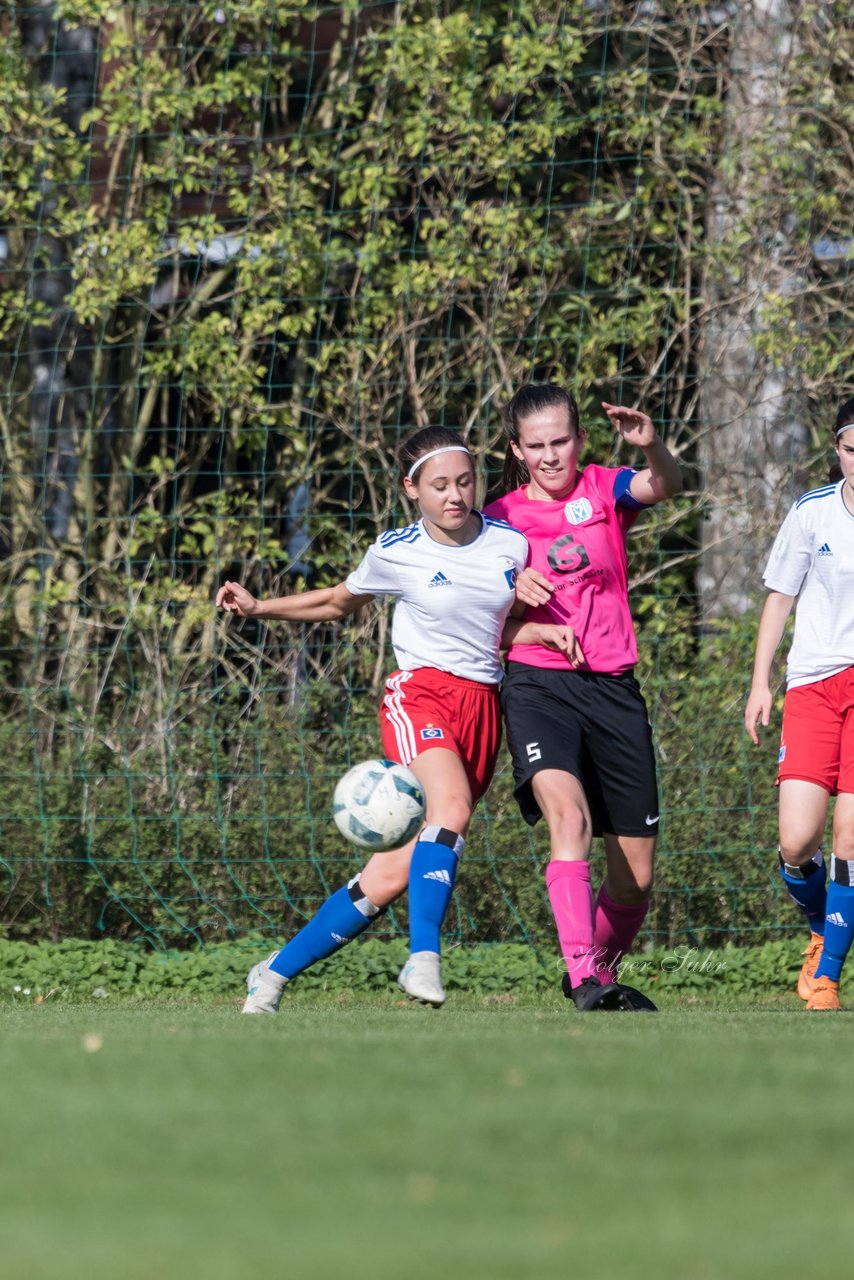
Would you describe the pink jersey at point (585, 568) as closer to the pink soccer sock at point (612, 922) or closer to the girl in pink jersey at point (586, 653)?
the girl in pink jersey at point (586, 653)

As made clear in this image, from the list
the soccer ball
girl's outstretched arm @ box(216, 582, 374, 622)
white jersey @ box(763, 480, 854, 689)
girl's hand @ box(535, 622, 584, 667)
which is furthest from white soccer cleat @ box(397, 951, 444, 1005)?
white jersey @ box(763, 480, 854, 689)

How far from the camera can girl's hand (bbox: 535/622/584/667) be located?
6016 mm

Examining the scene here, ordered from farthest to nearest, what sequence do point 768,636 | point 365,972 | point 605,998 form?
point 365,972, point 768,636, point 605,998

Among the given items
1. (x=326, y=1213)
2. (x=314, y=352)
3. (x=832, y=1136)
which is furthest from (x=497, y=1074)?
(x=314, y=352)

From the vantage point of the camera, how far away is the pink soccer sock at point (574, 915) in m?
5.83

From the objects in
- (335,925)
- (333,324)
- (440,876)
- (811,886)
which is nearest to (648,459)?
(440,876)

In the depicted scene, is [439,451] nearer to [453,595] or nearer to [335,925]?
[453,595]

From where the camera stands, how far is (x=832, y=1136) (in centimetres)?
320

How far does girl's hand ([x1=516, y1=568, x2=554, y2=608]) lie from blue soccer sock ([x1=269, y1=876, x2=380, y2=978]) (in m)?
1.17

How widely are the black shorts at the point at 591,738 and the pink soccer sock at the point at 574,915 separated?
363mm

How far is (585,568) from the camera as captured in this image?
627cm

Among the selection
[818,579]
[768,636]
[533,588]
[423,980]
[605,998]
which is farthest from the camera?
[768,636]

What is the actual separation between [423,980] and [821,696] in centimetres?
195

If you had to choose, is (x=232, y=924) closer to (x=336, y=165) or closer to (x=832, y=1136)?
(x=336, y=165)
